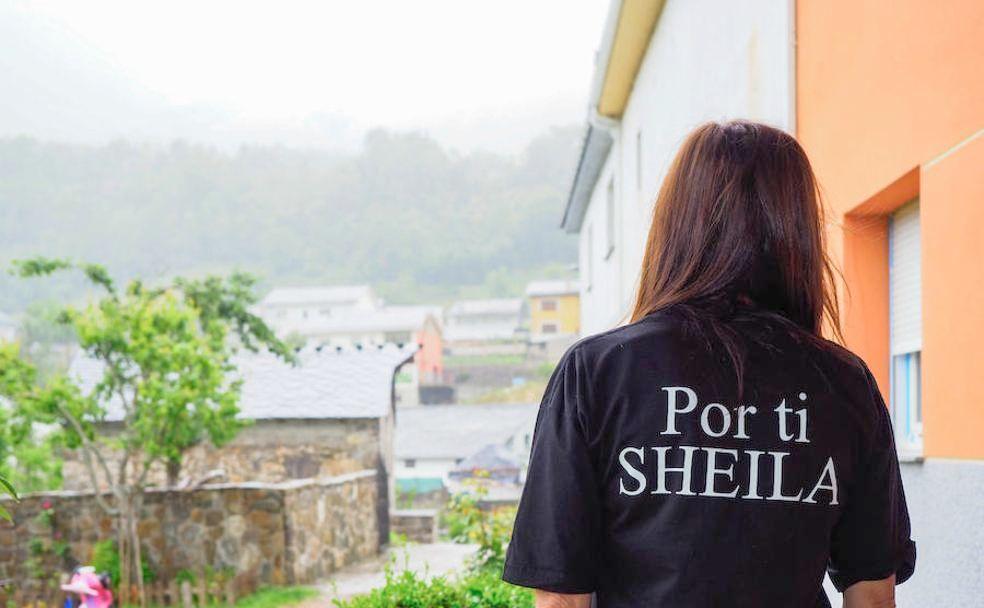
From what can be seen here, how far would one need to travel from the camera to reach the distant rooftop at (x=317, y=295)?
79812 mm

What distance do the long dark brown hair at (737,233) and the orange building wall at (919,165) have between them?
0.57 meters

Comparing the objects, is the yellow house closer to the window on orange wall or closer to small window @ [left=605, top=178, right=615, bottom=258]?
small window @ [left=605, top=178, right=615, bottom=258]

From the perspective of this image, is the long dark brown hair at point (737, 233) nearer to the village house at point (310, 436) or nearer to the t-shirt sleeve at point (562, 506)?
the t-shirt sleeve at point (562, 506)

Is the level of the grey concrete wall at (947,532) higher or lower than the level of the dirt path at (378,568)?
higher

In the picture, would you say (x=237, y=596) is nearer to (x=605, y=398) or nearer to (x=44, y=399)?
(x=44, y=399)

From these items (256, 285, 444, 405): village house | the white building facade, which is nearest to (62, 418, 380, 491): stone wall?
the white building facade

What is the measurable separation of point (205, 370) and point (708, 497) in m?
11.1

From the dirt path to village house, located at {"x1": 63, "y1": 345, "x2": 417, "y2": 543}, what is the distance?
1314mm

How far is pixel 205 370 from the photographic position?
12.0 metres

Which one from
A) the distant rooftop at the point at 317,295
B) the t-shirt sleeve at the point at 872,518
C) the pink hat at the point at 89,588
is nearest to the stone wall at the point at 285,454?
the pink hat at the point at 89,588

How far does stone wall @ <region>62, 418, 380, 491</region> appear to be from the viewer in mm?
17328

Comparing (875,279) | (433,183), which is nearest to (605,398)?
(875,279)

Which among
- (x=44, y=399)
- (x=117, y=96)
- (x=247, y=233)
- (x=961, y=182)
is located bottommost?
(x=44, y=399)

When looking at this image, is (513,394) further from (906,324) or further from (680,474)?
(680,474)
